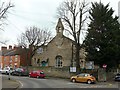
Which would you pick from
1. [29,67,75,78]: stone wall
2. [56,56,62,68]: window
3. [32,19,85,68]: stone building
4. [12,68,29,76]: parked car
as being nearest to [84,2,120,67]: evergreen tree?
[29,67,75,78]: stone wall

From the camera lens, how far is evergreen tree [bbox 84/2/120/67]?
171ft

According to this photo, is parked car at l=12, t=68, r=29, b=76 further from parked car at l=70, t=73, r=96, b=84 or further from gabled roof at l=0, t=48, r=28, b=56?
gabled roof at l=0, t=48, r=28, b=56

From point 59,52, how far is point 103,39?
22.9 metres

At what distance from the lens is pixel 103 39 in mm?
52750

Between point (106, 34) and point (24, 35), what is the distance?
34.8m

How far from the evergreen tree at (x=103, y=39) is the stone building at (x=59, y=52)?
1776 cm

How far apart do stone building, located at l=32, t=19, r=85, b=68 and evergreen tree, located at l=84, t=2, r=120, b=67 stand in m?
17.8

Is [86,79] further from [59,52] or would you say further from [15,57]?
[15,57]

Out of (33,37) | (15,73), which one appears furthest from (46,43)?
(15,73)

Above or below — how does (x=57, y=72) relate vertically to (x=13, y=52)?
below

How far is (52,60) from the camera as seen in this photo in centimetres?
7462

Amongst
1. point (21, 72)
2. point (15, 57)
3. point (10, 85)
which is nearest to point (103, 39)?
point (21, 72)

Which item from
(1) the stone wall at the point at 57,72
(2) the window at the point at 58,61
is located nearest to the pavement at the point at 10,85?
(1) the stone wall at the point at 57,72

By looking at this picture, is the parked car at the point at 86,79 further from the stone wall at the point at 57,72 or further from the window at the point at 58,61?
the window at the point at 58,61
